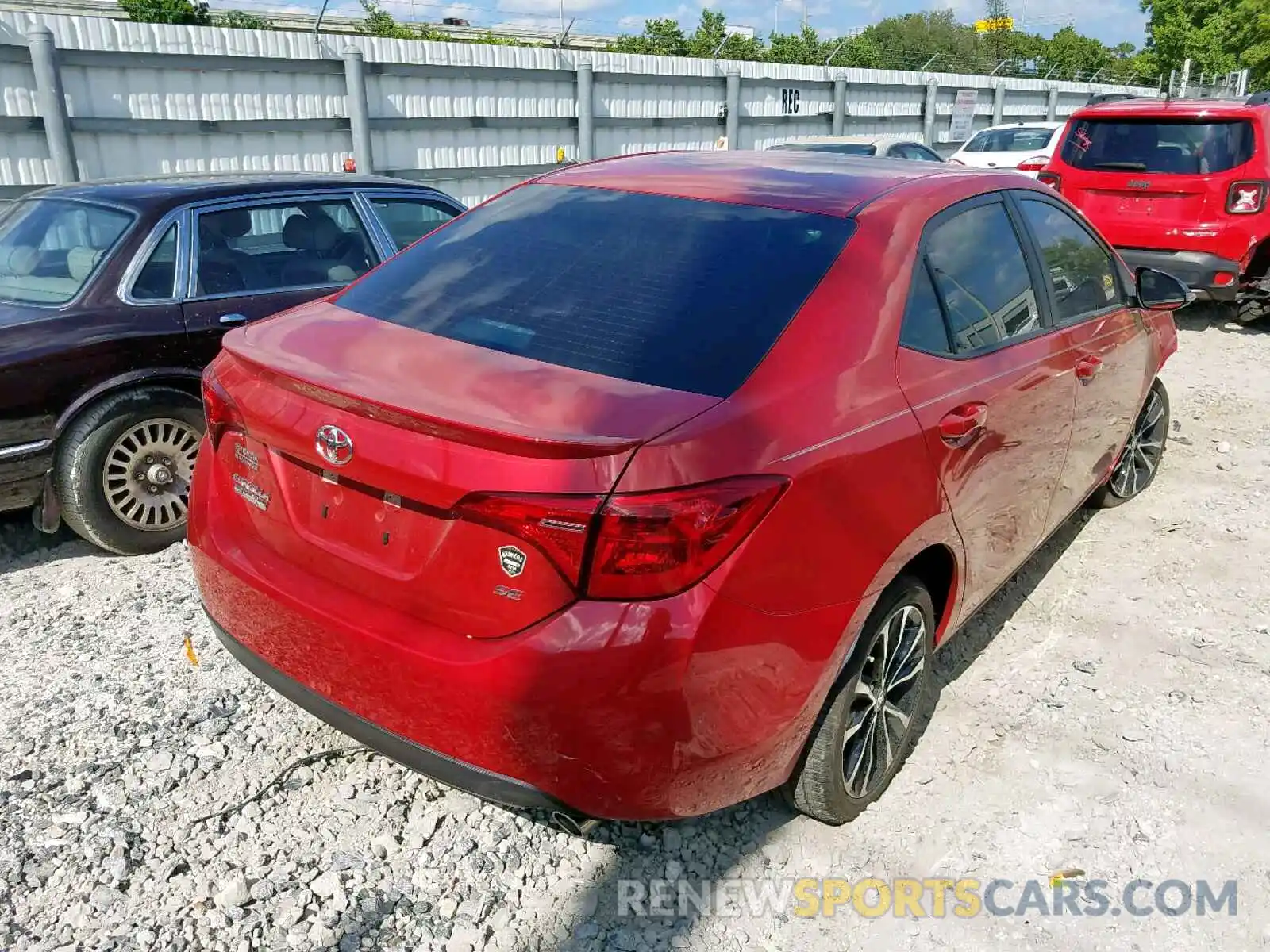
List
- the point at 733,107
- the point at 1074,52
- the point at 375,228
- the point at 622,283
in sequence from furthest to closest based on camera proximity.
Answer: the point at 1074,52
the point at 733,107
the point at 375,228
the point at 622,283

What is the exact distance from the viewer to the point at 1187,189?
817 cm

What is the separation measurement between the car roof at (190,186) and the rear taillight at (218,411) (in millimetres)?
2353

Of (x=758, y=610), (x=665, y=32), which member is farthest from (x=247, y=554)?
(x=665, y=32)

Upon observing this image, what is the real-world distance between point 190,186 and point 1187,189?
24.5ft

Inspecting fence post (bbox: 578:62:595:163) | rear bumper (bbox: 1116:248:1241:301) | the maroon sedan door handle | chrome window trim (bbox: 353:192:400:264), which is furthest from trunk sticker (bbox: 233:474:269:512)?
fence post (bbox: 578:62:595:163)

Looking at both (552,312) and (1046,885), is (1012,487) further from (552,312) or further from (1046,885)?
(552,312)

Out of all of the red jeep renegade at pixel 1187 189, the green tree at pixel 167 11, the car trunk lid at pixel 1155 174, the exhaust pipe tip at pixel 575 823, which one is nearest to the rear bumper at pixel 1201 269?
the red jeep renegade at pixel 1187 189

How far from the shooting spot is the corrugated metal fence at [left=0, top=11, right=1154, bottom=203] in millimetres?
9820

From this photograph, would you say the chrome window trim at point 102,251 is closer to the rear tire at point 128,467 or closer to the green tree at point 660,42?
the rear tire at point 128,467

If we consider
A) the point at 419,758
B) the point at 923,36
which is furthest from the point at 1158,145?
the point at 923,36

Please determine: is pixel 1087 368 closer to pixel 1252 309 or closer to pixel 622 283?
pixel 622 283

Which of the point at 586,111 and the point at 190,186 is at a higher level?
the point at 586,111

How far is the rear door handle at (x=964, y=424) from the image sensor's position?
2686mm

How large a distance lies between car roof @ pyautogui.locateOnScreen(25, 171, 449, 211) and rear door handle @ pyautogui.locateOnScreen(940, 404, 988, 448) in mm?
3641
